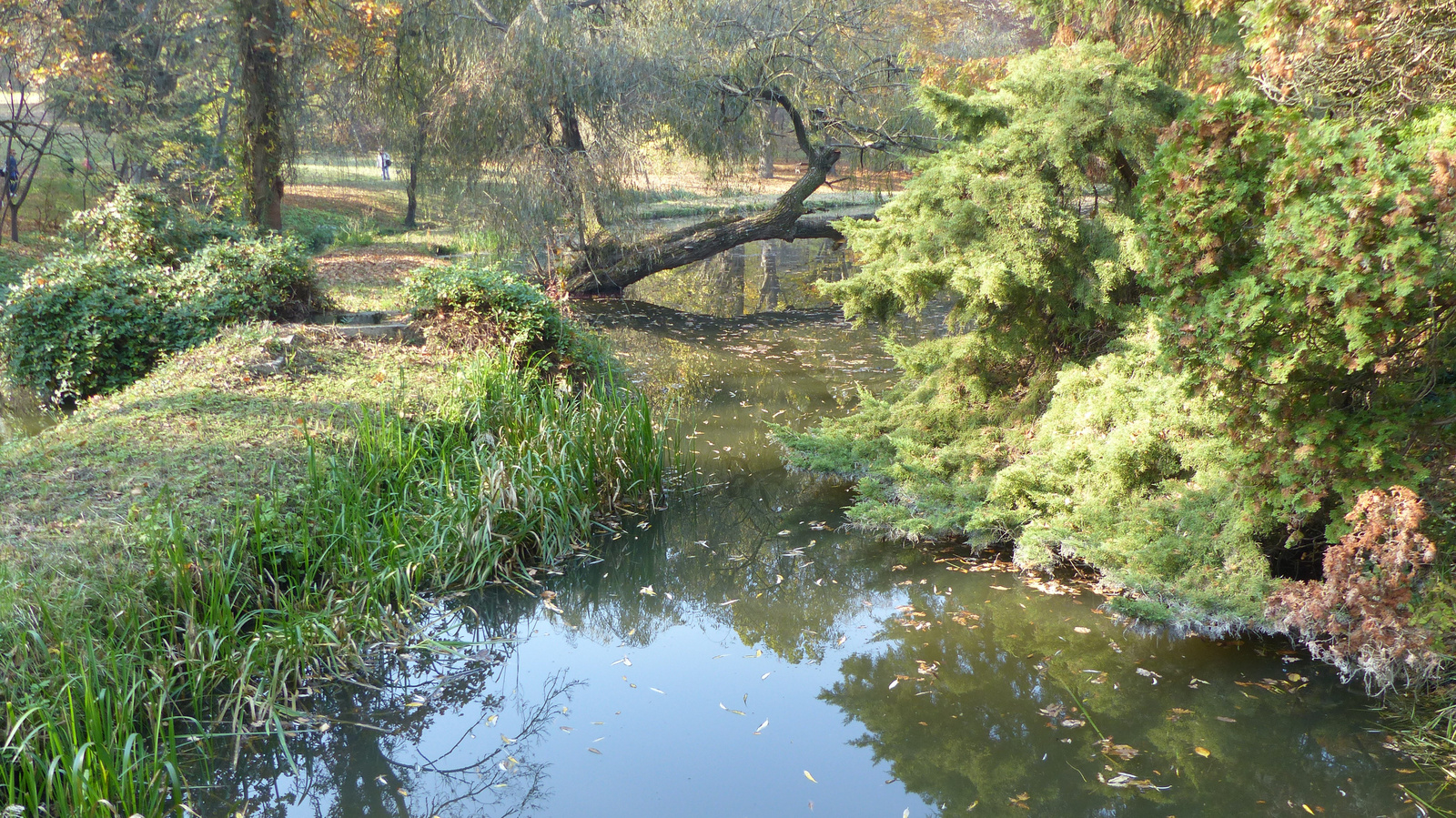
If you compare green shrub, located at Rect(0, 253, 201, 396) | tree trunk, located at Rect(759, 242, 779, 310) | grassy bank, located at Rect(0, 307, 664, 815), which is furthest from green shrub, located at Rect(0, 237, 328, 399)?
tree trunk, located at Rect(759, 242, 779, 310)

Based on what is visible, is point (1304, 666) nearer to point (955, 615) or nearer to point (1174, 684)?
point (1174, 684)

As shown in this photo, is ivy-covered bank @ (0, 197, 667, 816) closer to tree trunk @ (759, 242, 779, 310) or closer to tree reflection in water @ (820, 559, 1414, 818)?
tree reflection in water @ (820, 559, 1414, 818)

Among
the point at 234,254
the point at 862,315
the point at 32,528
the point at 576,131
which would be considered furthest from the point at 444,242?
the point at 32,528

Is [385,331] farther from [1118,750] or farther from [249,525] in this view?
[1118,750]

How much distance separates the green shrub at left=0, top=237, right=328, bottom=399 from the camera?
7.56m

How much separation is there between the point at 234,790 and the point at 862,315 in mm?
4958

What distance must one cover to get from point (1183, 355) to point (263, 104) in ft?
41.7

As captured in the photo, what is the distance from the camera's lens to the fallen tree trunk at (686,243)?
14.0 metres

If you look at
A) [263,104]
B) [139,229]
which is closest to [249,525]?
[139,229]

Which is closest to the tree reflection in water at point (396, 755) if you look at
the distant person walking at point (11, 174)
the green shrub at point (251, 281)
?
the green shrub at point (251, 281)

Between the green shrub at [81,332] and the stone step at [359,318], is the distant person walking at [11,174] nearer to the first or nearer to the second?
the green shrub at [81,332]

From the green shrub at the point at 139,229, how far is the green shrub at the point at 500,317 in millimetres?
3312

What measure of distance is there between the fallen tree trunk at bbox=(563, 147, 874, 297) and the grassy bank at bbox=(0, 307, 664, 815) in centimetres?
692

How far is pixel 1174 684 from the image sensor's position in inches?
170
